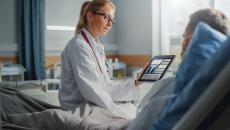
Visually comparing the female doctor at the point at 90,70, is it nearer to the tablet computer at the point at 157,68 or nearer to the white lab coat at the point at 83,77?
the white lab coat at the point at 83,77

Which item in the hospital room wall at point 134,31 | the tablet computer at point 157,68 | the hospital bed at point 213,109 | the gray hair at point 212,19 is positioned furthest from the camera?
the hospital room wall at point 134,31

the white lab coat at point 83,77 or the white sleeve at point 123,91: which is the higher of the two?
the white lab coat at point 83,77

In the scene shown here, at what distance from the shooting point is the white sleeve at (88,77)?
1614mm

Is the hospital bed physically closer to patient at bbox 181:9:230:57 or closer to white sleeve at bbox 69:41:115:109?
patient at bbox 181:9:230:57

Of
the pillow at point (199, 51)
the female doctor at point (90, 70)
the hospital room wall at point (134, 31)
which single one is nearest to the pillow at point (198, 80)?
the pillow at point (199, 51)

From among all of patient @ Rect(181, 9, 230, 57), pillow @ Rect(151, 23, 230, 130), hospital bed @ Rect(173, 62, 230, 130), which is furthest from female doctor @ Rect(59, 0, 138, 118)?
hospital bed @ Rect(173, 62, 230, 130)

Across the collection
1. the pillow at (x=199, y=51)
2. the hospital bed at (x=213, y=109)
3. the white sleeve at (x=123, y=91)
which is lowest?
the white sleeve at (x=123, y=91)

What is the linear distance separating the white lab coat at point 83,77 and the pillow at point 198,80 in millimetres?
847

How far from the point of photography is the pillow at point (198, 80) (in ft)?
2.10

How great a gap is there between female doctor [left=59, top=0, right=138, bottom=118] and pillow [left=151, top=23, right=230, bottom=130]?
79cm

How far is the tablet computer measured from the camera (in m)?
1.48

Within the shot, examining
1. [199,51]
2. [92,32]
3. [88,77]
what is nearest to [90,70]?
[88,77]

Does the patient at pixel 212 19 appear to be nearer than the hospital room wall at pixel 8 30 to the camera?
Yes

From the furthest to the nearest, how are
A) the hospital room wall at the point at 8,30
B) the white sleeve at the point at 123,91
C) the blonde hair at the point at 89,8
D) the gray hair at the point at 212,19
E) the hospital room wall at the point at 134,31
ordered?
the hospital room wall at the point at 134,31, the hospital room wall at the point at 8,30, the white sleeve at the point at 123,91, the blonde hair at the point at 89,8, the gray hair at the point at 212,19
